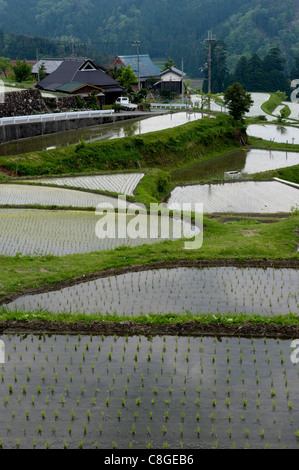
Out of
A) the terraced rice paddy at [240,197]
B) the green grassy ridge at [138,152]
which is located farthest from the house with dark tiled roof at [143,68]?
the terraced rice paddy at [240,197]

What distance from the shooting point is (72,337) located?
29.6ft

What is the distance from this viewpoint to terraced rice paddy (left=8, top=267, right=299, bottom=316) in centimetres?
1016

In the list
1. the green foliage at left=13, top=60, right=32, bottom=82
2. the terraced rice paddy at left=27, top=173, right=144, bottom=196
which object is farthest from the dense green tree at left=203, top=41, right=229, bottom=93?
the terraced rice paddy at left=27, top=173, right=144, bottom=196

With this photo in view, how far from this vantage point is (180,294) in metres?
10.8

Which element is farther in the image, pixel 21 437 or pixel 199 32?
pixel 199 32

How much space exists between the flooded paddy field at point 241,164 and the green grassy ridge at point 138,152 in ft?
3.60

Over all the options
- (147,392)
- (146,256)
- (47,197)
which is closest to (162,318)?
(147,392)

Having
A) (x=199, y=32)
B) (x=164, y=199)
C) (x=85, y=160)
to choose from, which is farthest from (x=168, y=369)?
(x=199, y=32)

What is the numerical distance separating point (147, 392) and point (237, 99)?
3500 centimetres

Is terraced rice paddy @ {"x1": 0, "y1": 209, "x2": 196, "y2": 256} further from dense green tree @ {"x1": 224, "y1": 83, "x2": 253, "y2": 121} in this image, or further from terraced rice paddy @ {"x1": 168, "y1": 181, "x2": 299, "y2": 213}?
dense green tree @ {"x1": 224, "y1": 83, "x2": 253, "y2": 121}

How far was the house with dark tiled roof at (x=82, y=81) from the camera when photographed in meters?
40.7

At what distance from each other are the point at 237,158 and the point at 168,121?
6.07 metres

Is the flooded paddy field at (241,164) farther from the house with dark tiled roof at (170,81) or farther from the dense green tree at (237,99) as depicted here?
the house with dark tiled roof at (170,81)

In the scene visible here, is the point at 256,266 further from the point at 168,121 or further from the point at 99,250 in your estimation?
the point at 168,121
